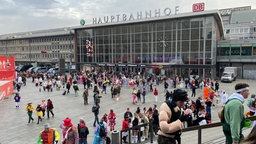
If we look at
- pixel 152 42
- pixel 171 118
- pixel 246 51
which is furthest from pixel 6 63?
pixel 246 51

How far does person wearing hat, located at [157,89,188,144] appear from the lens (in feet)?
10.5

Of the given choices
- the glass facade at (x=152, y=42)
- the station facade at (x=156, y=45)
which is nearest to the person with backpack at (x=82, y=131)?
the station facade at (x=156, y=45)

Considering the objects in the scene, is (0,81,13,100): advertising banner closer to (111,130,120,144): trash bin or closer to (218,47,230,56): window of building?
(111,130,120,144): trash bin

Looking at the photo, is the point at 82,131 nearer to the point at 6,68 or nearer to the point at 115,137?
the point at 115,137

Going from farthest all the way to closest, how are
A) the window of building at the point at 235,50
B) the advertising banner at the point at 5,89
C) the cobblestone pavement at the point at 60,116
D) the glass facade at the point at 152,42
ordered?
1. the glass facade at the point at 152,42
2. the window of building at the point at 235,50
3. the advertising banner at the point at 5,89
4. the cobblestone pavement at the point at 60,116

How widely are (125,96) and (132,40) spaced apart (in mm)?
28556

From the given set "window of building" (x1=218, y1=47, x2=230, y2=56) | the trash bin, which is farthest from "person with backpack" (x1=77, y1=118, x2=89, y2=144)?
"window of building" (x1=218, y1=47, x2=230, y2=56)

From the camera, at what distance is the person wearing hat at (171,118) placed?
3.19 metres

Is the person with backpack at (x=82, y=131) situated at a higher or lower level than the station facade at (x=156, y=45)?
lower

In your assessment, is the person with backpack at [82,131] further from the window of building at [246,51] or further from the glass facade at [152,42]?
the window of building at [246,51]

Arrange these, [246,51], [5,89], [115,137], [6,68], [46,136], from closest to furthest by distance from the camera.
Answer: [46,136] → [115,137] → [5,89] → [6,68] → [246,51]

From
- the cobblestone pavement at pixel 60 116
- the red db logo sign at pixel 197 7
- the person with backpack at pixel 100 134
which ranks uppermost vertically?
the red db logo sign at pixel 197 7

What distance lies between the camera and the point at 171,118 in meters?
3.28

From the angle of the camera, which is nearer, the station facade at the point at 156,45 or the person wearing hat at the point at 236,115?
the person wearing hat at the point at 236,115
